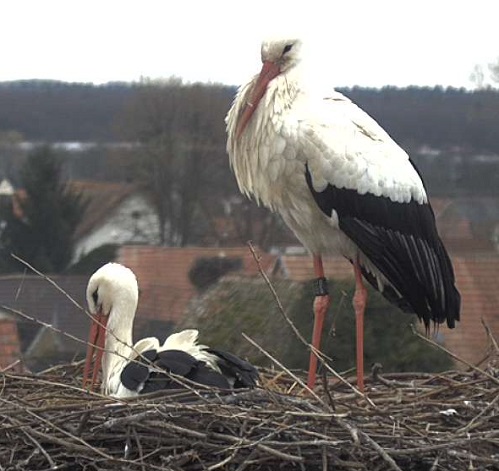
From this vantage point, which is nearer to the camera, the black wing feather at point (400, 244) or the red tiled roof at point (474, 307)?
the black wing feather at point (400, 244)

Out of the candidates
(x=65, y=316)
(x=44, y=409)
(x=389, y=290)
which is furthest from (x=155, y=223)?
(x=44, y=409)

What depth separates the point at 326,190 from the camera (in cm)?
515

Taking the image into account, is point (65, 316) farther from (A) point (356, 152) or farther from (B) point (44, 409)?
(B) point (44, 409)

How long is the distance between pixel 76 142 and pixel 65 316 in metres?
13.7

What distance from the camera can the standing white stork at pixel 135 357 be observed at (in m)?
4.43

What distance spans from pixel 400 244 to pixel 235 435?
1.67 m

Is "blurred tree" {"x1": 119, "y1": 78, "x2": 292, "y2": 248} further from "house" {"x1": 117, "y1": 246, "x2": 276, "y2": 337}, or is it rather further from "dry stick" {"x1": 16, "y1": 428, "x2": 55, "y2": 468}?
"dry stick" {"x1": 16, "y1": 428, "x2": 55, "y2": 468}

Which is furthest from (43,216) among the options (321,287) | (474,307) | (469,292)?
(321,287)

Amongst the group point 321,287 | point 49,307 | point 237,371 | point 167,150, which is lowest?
point 49,307

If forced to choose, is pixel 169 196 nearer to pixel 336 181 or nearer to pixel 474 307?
pixel 474 307

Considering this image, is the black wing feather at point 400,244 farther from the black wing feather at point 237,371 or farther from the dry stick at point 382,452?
the dry stick at point 382,452

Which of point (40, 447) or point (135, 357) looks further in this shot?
point (135, 357)

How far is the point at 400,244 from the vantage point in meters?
5.29

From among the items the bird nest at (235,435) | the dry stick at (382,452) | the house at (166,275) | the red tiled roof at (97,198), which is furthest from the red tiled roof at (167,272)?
the dry stick at (382,452)
